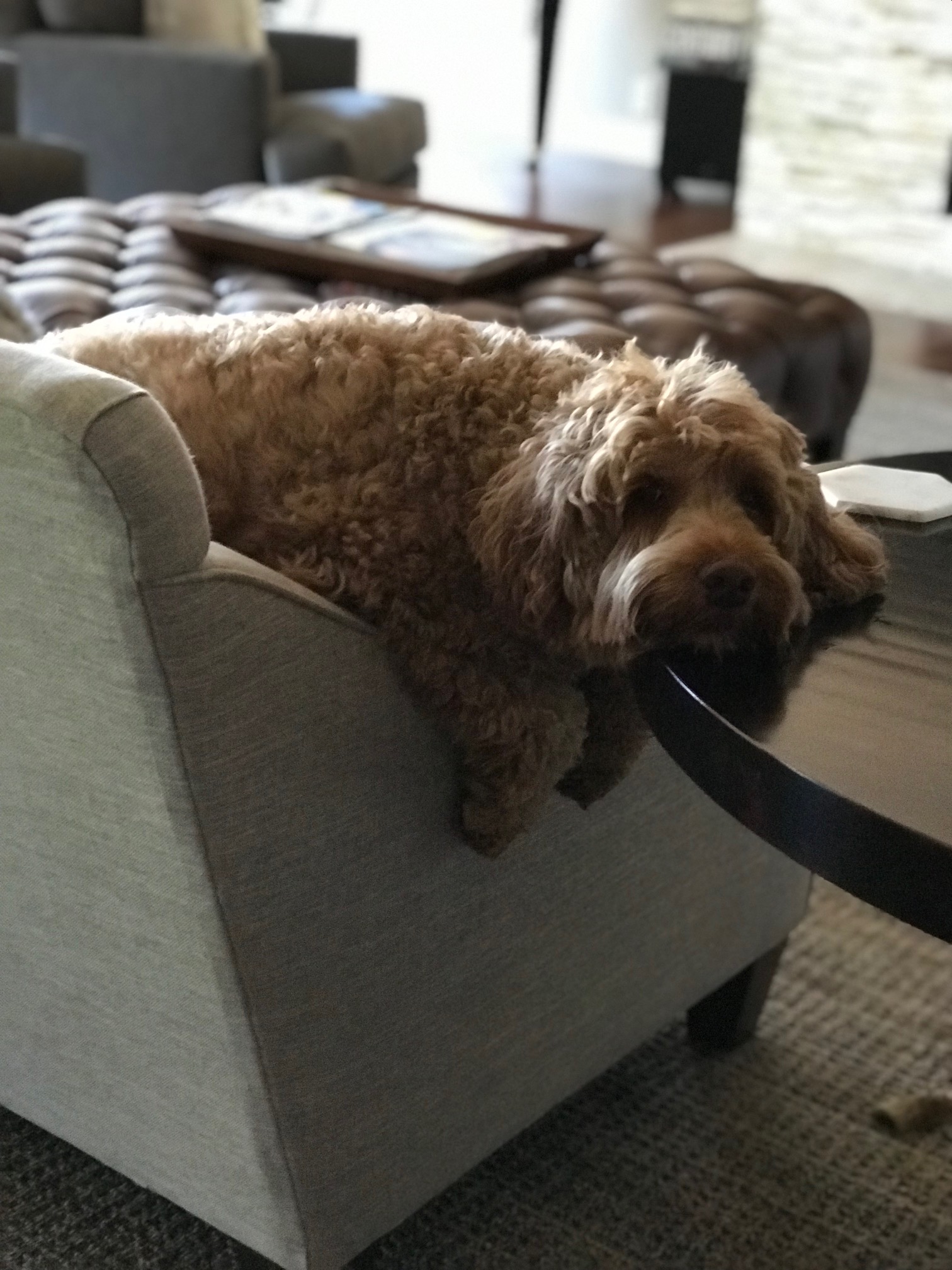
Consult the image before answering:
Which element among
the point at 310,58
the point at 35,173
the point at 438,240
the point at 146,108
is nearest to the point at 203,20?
the point at 146,108

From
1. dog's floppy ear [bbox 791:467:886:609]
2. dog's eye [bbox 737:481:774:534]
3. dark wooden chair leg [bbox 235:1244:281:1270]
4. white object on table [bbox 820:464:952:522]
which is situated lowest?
dark wooden chair leg [bbox 235:1244:281:1270]

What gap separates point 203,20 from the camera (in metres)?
4.33

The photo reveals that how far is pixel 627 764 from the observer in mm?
1214

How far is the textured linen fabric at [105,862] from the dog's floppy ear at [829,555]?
1.41 feet

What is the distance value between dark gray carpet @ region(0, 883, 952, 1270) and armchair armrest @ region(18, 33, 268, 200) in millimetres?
3122

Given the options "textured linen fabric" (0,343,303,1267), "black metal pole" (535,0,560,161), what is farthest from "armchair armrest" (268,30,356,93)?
"textured linen fabric" (0,343,303,1267)

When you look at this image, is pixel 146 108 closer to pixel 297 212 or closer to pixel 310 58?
pixel 310 58

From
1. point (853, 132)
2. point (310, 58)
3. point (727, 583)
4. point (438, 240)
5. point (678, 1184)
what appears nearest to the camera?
point (727, 583)

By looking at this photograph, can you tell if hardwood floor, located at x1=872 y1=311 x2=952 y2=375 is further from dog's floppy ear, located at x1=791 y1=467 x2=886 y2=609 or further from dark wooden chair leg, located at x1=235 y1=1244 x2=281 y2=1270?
dark wooden chair leg, located at x1=235 y1=1244 x2=281 y2=1270

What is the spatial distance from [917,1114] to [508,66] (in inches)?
284

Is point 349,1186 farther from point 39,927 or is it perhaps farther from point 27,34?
point 27,34

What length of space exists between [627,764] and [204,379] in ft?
1.44

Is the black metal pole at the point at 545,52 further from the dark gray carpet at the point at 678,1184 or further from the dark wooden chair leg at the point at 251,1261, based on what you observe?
the dark wooden chair leg at the point at 251,1261

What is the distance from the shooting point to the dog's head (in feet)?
3.15
